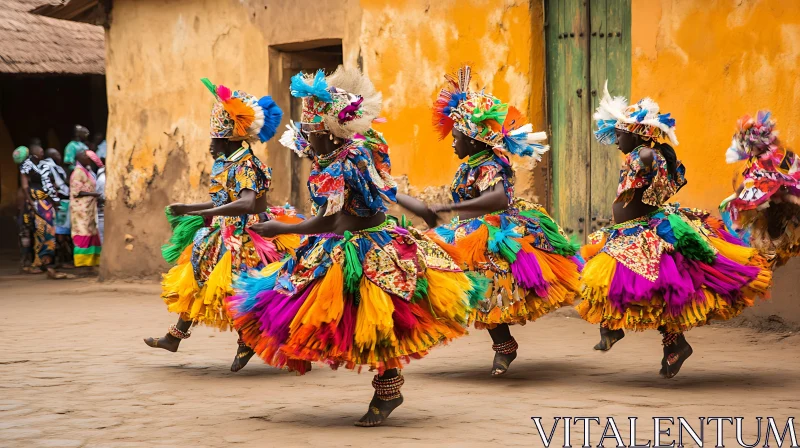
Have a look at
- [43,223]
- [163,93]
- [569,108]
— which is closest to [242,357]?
[569,108]

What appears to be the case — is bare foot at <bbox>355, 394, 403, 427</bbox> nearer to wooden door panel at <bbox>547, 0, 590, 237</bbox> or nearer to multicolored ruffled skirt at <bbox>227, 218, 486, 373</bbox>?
multicolored ruffled skirt at <bbox>227, 218, 486, 373</bbox>

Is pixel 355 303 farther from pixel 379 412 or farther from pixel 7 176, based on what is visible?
pixel 7 176

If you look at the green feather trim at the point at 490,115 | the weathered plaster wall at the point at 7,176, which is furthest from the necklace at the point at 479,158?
the weathered plaster wall at the point at 7,176

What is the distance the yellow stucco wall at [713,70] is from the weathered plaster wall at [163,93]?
4.79m

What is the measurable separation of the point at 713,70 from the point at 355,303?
17.6 feet

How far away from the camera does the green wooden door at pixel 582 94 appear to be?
1099 cm

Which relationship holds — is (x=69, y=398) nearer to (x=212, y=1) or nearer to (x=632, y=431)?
(x=632, y=431)

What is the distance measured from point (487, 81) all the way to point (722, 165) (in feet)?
8.66

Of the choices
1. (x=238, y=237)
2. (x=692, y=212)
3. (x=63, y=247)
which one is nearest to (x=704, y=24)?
(x=692, y=212)

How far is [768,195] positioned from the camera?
755cm

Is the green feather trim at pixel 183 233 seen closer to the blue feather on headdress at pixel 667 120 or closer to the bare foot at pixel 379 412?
the bare foot at pixel 379 412

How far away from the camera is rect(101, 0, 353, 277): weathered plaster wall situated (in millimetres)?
13836

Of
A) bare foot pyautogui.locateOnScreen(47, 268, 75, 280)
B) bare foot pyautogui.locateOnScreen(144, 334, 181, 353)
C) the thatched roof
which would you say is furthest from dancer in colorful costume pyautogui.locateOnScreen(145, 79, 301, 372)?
the thatched roof

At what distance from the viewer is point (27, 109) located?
2144cm
